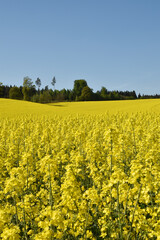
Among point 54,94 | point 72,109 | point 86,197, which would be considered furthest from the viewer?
point 54,94

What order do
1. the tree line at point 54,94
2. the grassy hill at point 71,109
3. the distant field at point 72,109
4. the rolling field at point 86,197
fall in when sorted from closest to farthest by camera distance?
the rolling field at point 86,197, the grassy hill at point 71,109, the distant field at point 72,109, the tree line at point 54,94

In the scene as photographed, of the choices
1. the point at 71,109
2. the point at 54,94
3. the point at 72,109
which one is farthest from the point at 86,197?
the point at 54,94

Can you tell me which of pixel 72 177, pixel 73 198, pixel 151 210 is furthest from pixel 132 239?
pixel 72 177

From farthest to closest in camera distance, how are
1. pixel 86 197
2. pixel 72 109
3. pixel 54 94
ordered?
pixel 54 94 → pixel 72 109 → pixel 86 197

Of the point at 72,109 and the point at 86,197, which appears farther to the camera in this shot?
the point at 72,109

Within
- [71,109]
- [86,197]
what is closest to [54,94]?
[71,109]

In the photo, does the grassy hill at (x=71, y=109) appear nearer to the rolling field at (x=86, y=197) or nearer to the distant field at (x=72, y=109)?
the distant field at (x=72, y=109)

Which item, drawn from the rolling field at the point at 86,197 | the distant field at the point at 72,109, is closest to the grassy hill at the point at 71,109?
the distant field at the point at 72,109

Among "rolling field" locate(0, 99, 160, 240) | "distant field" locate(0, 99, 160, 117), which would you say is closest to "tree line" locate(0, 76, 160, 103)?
"distant field" locate(0, 99, 160, 117)

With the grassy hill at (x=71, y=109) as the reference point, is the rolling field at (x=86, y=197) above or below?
below

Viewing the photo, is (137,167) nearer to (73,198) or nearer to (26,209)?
(73,198)

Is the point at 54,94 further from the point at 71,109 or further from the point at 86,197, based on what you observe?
the point at 86,197

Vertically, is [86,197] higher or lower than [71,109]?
lower

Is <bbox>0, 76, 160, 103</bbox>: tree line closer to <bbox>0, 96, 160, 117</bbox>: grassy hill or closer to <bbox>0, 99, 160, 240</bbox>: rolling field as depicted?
<bbox>0, 96, 160, 117</bbox>: grassy hill
